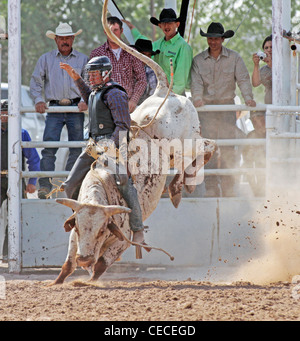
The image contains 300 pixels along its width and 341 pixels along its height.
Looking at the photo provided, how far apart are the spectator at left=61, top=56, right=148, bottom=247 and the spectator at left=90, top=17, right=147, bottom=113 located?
1517 mm

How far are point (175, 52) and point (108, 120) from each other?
7.51ft

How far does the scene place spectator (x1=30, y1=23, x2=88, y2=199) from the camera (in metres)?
8.50

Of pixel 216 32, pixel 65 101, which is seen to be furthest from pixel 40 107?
pixel 216 32

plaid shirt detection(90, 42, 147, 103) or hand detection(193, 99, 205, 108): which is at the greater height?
plaid shirt detection(90, 42, 147, 103)

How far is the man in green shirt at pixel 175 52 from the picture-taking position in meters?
8.54

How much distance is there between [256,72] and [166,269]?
106 inches

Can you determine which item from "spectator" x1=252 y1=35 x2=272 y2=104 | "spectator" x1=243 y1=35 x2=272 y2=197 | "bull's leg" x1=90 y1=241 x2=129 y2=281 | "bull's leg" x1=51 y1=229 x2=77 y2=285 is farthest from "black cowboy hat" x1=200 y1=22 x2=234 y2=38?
"bull's leg" x1=51 y1=229 x2=77 y2=285

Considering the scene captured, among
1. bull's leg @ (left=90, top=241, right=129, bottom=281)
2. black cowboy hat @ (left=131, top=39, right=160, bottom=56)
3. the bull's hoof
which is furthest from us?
black cowboy hat @ (left=131, top=39, right=160, bottom=56)

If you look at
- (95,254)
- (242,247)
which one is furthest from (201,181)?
(95,254)

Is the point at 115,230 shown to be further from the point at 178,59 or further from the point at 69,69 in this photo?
the point at 178,59

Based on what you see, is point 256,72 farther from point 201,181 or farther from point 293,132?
point 201,181

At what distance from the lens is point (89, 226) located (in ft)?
19.7

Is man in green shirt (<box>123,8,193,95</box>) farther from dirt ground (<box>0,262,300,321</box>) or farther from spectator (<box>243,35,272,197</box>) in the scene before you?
dirt ground (<box>0,262,300,321</box>)
